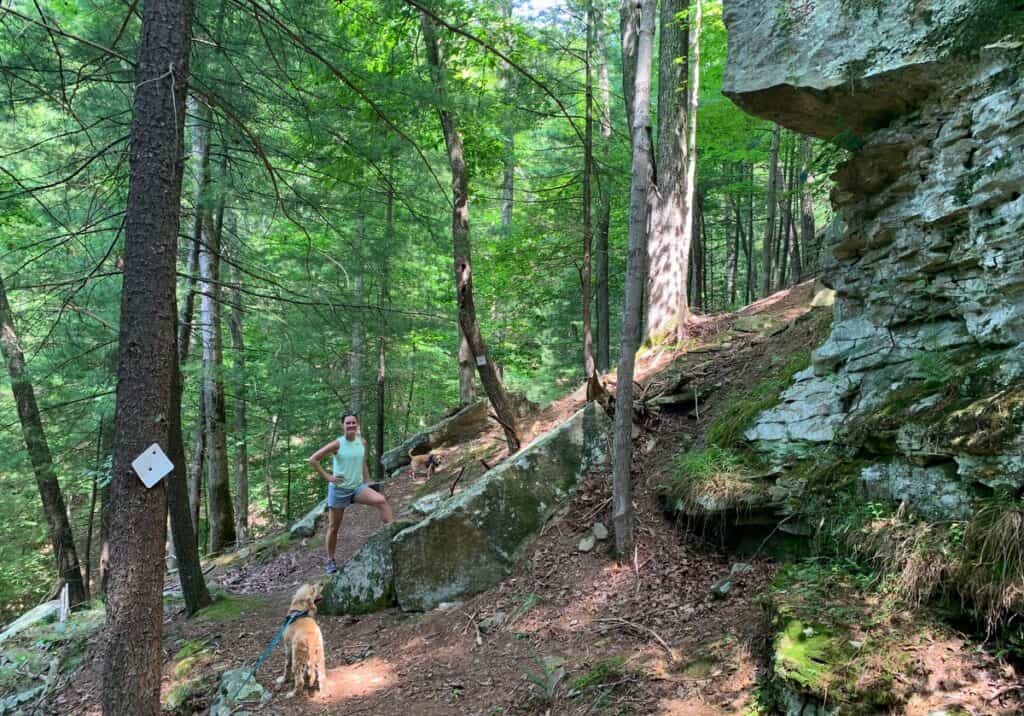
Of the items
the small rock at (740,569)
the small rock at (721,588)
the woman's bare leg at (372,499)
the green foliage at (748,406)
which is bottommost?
the small rock at (721,588)

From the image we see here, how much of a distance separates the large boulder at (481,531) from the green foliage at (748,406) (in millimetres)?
1535

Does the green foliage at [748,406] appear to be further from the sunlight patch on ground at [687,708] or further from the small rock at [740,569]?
the sunlight patch on ground at [687,708]

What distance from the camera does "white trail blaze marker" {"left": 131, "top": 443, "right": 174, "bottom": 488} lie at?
11.5 feet

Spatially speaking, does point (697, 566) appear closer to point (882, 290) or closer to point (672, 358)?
point (882, 290)

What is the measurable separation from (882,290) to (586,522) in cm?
330

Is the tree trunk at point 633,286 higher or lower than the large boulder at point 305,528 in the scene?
higher

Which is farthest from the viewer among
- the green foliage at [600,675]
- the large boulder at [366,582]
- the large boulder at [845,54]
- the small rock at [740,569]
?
the large boulder at [366,582]

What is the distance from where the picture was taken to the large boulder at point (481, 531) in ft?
18.5

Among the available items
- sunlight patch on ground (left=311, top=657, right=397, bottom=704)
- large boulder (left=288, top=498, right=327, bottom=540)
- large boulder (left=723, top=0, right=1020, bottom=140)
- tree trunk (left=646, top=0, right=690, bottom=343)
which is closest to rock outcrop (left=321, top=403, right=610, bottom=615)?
sunlight patch on ground (left=311, top=657, right=397, bottom=704)

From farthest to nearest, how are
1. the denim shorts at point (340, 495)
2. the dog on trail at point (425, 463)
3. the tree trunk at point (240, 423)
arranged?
the tree trunk at point (240, 423), the dog on trail at point (425, 463), the denim shorts at point (340, 495)

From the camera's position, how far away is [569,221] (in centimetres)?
1022

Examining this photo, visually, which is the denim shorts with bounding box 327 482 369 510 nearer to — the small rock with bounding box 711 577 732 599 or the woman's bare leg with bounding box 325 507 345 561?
the woman's bare leg with bounding box 325 507 345 561

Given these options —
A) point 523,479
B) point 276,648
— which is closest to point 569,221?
point 523,479

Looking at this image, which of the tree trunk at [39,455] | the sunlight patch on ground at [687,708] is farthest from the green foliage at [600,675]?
the tree trunk at [39,455]
